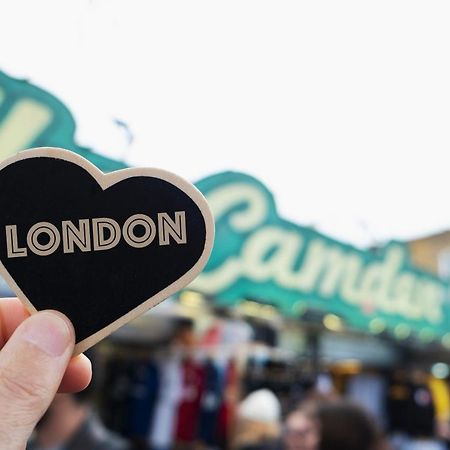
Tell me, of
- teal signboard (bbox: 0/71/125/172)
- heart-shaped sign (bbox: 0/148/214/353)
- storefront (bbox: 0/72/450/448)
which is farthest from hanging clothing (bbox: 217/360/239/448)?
heart-shaped sign (bbox: 0/148/214/353)

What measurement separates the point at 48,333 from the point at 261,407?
9.67ft

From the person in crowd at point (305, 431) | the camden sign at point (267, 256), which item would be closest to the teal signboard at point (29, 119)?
the camden sign at point (267, 256)

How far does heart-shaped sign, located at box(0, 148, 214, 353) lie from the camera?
756 mm

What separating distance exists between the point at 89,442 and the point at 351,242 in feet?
8.37

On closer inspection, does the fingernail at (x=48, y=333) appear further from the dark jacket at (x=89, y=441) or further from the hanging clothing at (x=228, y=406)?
the hanging clothing at (x=228, y=406)

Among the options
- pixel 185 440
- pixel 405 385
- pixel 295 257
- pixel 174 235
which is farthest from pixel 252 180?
pixel 405 385

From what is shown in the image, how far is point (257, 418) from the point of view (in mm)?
3387


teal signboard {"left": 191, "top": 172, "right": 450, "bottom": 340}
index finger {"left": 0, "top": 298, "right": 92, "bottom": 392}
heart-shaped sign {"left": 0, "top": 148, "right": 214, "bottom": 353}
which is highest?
heart-shaped sign {"left": 0, "top": 148, "right": 214, "bottom": 353}

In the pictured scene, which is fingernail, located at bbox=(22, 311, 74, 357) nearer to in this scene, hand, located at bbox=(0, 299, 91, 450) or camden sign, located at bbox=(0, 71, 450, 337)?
hand, located at bbox=(0, 299, 91, 450)

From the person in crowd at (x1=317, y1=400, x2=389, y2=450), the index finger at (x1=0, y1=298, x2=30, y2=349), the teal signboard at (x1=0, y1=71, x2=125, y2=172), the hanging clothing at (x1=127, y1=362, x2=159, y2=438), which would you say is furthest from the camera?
the hanging clothing at (x1=127, y1=362, x2=159, y2=438)

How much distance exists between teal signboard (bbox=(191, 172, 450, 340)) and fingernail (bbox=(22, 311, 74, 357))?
6.90ft

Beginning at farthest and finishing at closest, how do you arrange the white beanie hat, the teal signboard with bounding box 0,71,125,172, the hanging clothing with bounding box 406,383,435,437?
1. the hanging clothing with bounding box 406,383,435,437
2. the white beanie hat
3. the teal signboard with bounding box 0,71,125,172

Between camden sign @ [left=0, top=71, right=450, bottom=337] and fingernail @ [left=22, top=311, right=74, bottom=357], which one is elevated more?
fingernail @ [left=22, top=311, right=74, bottom=357]

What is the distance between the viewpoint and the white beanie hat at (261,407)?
3.39 meters
